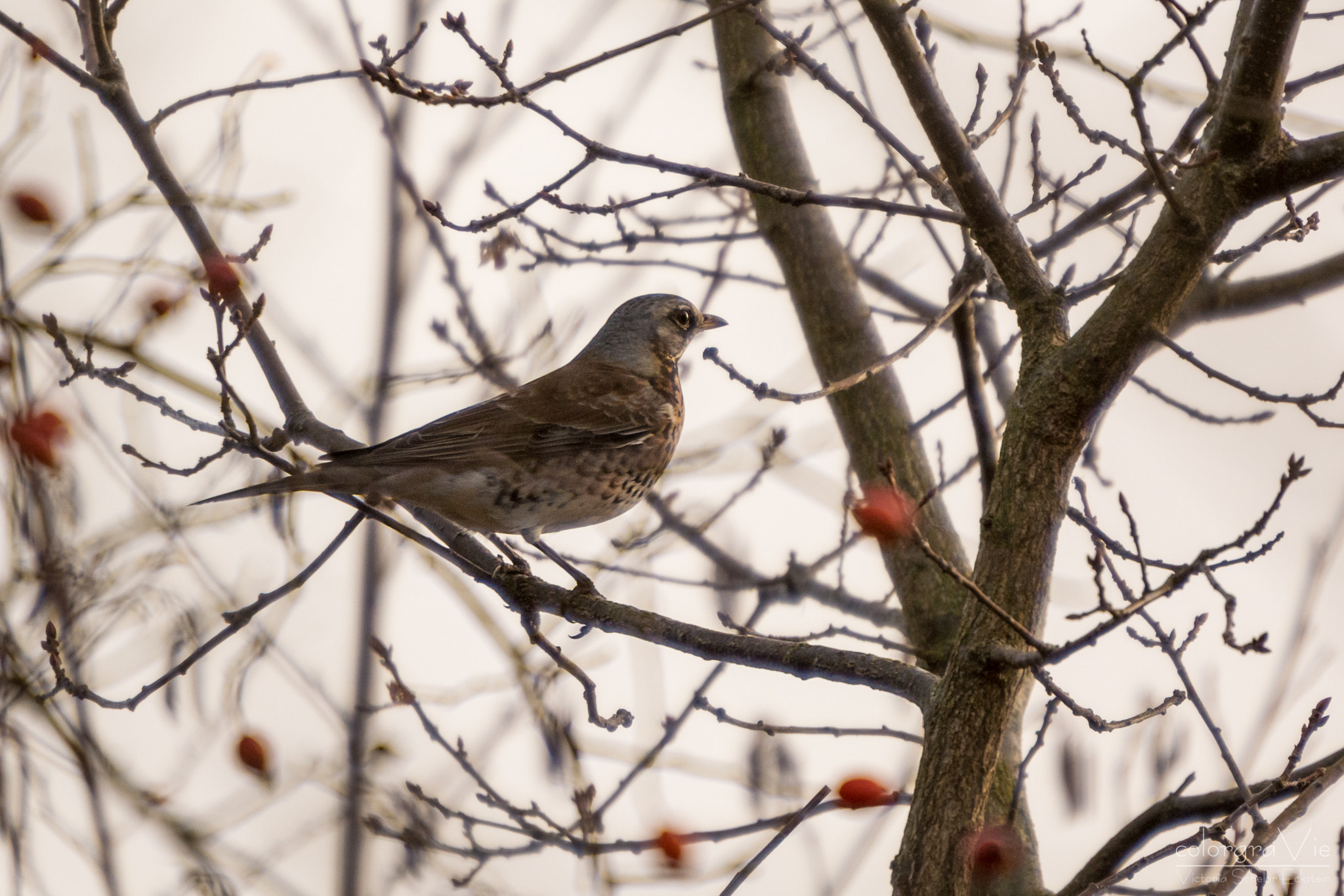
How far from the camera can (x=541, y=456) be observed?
5645mm

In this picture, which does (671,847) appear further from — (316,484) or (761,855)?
(316,484)

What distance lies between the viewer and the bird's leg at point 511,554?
512cm

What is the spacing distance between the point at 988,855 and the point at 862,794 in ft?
2.09

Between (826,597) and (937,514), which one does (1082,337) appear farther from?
(826,597)

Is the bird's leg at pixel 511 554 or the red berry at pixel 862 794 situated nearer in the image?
the red berry at pixel 862 794

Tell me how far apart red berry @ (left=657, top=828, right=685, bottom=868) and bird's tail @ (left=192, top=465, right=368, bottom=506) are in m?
1.78

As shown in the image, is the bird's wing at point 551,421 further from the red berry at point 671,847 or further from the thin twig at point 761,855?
the thin twig at point 761,855

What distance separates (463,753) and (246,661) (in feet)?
3.09

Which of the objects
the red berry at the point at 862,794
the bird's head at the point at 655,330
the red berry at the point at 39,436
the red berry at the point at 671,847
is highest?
the bird's head at the point at 655,330

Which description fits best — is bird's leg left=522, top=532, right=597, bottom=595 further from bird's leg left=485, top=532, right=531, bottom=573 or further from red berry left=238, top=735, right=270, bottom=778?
red berry left=238, top=735, right=270, bottom=778

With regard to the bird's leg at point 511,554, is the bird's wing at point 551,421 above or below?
above

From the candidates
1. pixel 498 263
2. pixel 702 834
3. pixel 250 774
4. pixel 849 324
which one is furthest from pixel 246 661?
pixel 849 324

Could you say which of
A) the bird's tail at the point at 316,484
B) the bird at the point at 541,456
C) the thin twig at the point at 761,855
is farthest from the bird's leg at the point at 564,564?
the thin twig at the point at 761,855

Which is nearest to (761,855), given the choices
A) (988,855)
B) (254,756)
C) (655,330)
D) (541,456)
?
(988,855)
